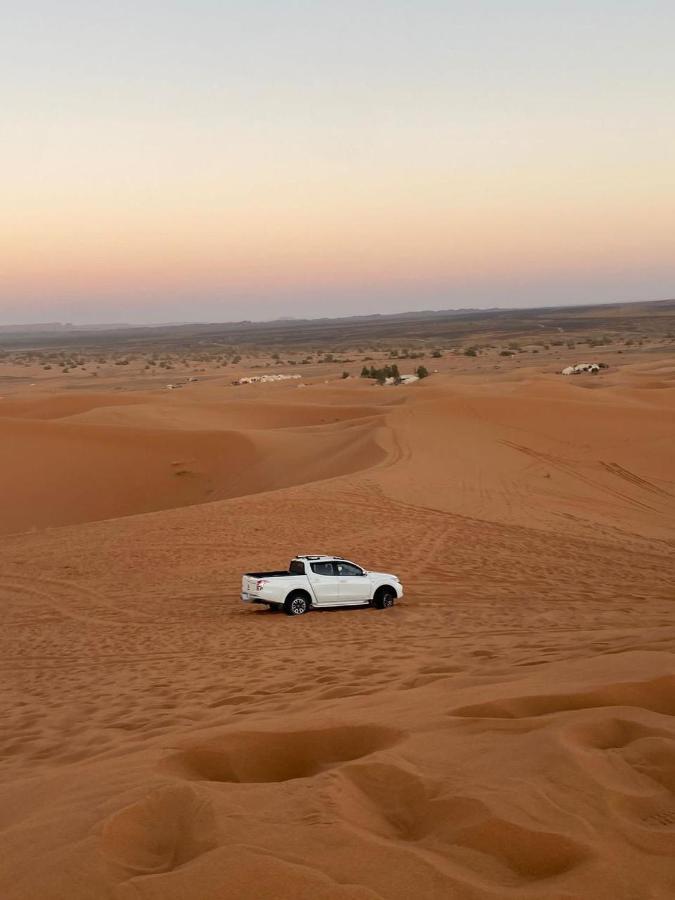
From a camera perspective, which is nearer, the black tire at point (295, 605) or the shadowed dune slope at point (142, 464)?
the black tire at point (295, 605)

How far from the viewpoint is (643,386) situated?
57062 millimetres

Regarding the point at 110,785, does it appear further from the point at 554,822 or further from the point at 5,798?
the point at 554,822

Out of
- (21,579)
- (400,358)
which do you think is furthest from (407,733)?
(400,358)

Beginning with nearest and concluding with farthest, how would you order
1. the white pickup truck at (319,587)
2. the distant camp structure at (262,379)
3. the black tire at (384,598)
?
the white pickup truck at (319,587) < the black tire at (384,598) < the distant camp structure at (262,379)

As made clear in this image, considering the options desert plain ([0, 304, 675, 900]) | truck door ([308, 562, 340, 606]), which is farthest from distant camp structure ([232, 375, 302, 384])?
truck door ([308, 562, 340, 606])

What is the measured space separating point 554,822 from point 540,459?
31.9 m

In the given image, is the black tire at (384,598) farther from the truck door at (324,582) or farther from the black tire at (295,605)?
the black tire at (295,605)

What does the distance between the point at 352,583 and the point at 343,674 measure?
6232mm

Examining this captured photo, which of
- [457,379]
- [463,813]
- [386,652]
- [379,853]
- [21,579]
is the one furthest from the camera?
[457,379]

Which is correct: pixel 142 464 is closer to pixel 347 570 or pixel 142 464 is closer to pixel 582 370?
pixel 347 570

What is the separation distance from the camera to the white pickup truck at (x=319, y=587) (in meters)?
16.6

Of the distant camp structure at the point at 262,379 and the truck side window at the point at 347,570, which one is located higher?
the distant camp structure at the point at 262,379

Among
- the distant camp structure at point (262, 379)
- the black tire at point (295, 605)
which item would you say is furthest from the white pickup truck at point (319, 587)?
the distant camp structure at point (262, 379)

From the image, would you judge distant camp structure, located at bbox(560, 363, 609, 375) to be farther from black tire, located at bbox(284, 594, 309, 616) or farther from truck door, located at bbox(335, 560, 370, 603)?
black tire, located at bbox(284, 594, 309, 616)
